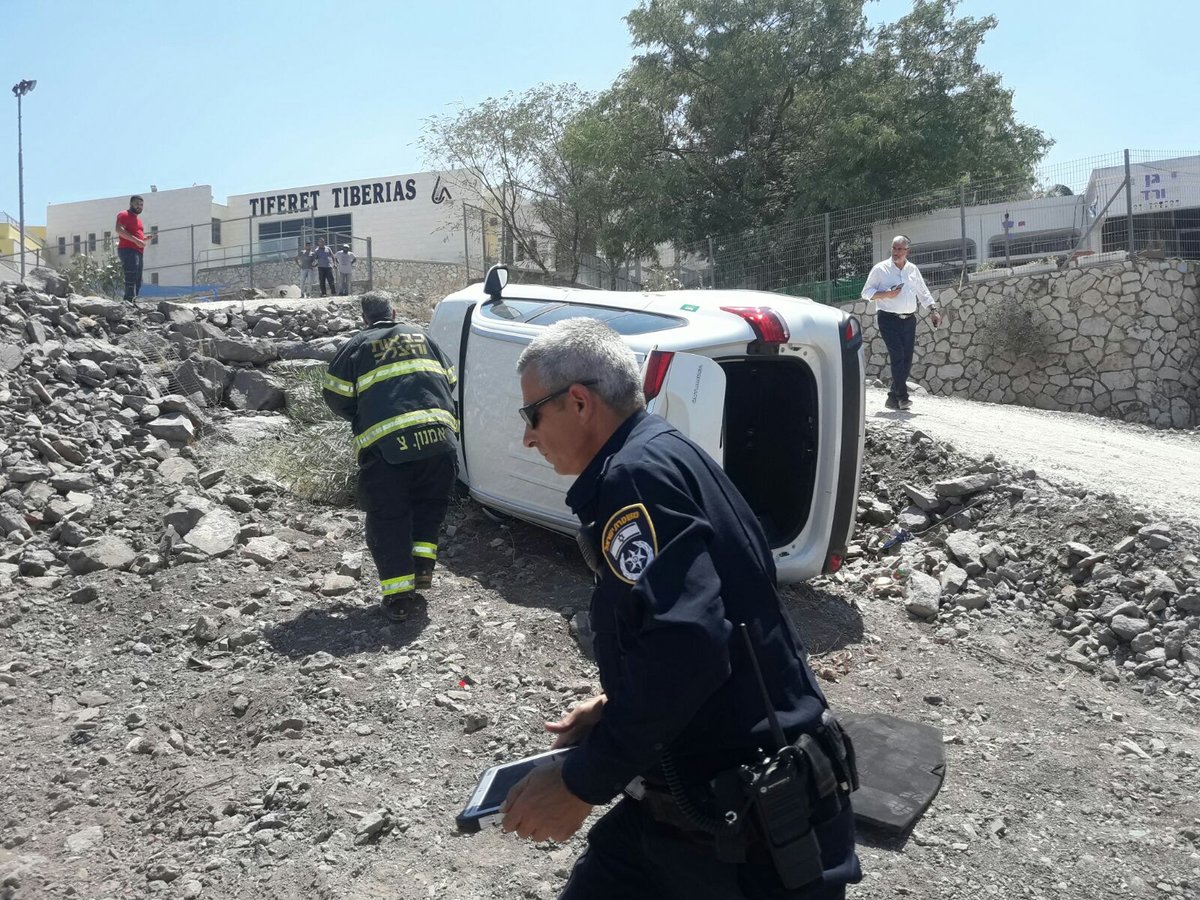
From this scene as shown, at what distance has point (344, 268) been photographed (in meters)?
20.9

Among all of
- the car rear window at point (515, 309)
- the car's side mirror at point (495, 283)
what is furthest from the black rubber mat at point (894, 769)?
the car's side mirror at point (495, 283)

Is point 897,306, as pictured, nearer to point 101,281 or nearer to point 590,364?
point 590,364

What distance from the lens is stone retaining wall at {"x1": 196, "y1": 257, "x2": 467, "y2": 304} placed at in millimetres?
23859

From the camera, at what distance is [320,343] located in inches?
450

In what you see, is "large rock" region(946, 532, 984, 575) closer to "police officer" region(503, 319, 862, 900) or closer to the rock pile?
the rock pile

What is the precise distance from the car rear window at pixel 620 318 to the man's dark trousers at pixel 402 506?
108cm

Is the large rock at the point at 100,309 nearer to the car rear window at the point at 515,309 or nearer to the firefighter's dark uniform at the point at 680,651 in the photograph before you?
the car rear window at the point at 515,309

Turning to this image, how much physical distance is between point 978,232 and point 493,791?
16.5 meters

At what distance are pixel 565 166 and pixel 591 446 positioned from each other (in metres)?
23.9

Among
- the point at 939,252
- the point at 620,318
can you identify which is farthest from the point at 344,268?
the point at 620,318

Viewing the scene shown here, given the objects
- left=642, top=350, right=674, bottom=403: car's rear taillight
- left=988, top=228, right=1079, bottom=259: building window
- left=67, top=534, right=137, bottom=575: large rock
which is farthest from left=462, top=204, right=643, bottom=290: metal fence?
left=642, top=350, right=674, bottom=403: car's rear taillight

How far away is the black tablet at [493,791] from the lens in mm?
2072

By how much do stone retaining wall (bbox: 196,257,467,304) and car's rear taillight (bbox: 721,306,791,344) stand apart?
18.2m

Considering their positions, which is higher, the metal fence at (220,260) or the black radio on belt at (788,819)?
the metal fence at (220,260)
